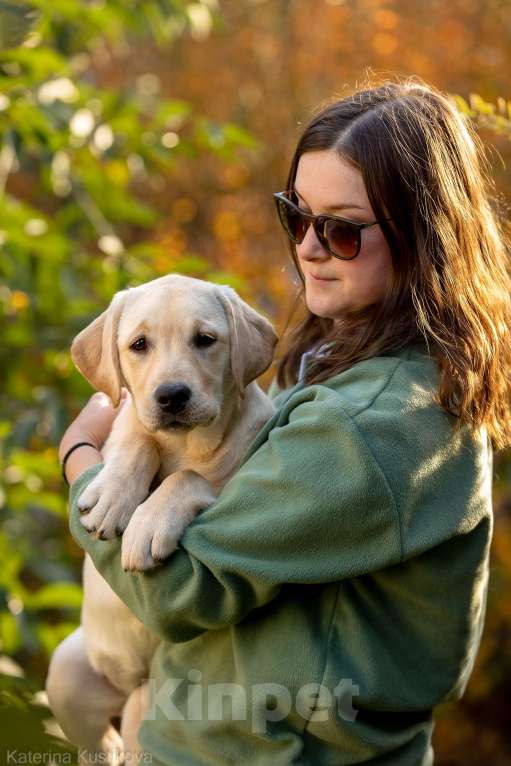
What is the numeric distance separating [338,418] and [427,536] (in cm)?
34

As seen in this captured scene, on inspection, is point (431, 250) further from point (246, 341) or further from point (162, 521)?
point (162, 521)

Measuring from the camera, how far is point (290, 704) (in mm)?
2352

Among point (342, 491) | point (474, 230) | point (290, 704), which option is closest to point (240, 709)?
point (290, 704)

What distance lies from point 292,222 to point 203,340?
0.43 m

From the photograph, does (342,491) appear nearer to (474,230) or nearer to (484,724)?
(474,230)

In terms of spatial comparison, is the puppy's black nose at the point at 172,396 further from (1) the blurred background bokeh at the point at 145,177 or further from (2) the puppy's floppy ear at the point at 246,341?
→ (1) the blurred background bokeh at the point at 145,177

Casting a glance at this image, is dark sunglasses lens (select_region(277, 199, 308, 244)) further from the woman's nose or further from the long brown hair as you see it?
the long brown hair

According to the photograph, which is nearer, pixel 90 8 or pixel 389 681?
pixel 389 681

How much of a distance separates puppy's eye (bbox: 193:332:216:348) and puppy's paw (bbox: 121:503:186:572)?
592 millimetres

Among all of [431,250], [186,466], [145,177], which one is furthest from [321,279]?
[145,177]

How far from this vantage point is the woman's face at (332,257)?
2.59 m

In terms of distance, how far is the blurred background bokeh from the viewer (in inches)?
163

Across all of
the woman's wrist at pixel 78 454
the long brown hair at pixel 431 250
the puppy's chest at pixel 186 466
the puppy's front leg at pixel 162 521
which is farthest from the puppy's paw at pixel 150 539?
the long brown hair at pixel 431 250

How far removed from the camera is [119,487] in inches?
105
